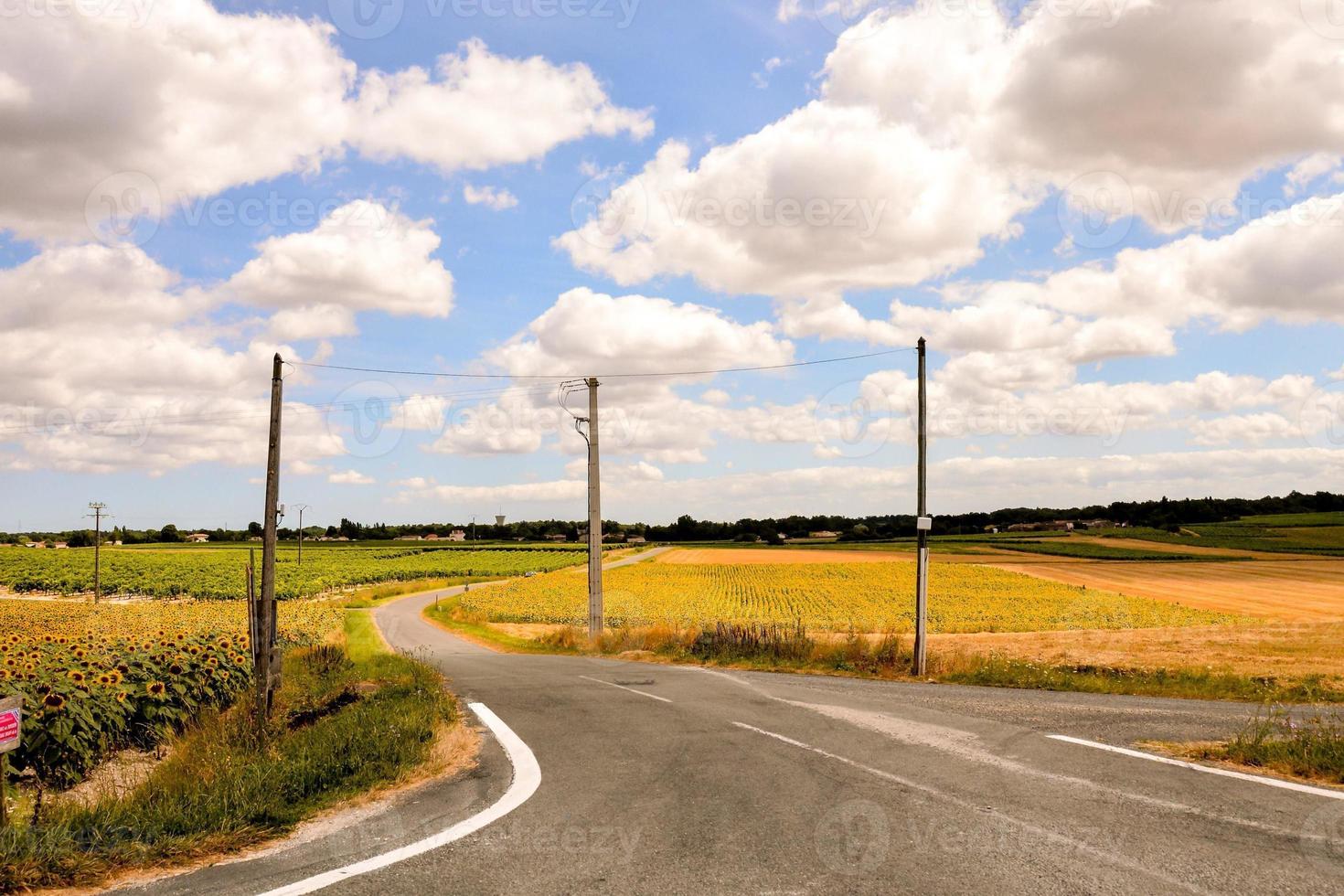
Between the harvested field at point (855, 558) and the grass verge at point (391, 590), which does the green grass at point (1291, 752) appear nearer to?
the grass verge at point (391, 590)

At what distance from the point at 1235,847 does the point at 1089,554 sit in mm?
113084

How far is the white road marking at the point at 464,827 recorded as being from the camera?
5695mm

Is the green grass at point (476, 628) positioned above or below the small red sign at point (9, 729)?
below

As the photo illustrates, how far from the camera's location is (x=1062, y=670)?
746 inches

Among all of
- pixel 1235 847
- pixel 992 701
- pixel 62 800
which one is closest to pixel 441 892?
pixel 1235 847

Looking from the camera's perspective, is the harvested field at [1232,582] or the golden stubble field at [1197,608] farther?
the harvested field at [1232,582]

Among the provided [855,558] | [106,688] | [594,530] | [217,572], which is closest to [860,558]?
[855,558]

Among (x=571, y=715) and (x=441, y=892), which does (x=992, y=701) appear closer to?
(x=571, y=715)

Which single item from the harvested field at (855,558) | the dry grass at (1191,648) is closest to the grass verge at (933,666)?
the dry grass at (1191,648)

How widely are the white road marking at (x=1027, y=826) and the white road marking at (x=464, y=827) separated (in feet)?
10.4

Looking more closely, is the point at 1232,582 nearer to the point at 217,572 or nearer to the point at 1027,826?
the point at 1027,826

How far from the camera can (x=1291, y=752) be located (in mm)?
8789

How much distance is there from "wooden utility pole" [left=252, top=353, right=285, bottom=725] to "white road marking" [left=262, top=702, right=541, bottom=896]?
5739mm

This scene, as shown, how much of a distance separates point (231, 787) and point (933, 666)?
15578 mm
